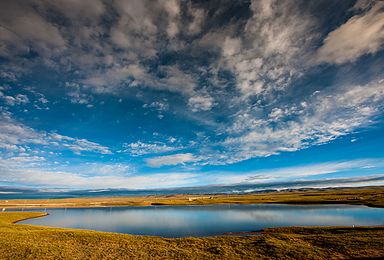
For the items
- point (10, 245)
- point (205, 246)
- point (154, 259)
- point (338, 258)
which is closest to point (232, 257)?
point (205, 246)

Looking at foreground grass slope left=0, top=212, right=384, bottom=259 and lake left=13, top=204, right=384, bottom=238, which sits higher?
foreground grass slope left=0, top=212, right=384, bottom=259

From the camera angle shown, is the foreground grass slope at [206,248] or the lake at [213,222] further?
the lake at [213,222]

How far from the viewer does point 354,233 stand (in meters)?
27.8

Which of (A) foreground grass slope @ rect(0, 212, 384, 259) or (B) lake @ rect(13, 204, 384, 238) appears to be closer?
(A) foreground grass slope @ rect(0, 212, 384, 259)

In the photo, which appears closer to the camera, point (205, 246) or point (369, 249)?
point (369, 249)

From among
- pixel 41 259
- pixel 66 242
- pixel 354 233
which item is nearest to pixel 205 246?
pixel 41 259

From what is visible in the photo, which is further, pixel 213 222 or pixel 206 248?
pixel 213 222

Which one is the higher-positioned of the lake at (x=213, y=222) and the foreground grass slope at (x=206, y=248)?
the foreground grass slope at (x=206, y=248)

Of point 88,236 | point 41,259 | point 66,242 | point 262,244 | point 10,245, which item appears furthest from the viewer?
point 88,236

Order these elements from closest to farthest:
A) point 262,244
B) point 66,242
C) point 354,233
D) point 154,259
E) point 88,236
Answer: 1. point 154,259
2. point 262,244
3. point 66,242
4. point 354,233
5. point 88,236

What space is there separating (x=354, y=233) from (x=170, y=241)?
102ft

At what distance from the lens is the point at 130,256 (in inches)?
803

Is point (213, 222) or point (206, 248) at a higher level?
point (206, 248)

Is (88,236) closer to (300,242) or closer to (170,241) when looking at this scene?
(170,241)
